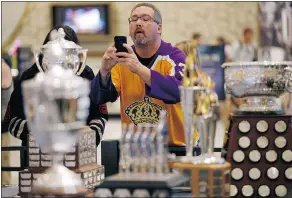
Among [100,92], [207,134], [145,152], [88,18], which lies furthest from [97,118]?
[88,18]

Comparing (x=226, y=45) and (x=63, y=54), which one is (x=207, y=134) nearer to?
(x=63, y=54)

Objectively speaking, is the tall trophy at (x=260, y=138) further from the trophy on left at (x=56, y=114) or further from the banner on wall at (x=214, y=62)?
the banner on wall at (x=214, y=62)

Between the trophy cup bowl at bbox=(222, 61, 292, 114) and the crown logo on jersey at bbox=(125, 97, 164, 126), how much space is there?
41cm

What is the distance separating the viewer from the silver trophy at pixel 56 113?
2.26 metres

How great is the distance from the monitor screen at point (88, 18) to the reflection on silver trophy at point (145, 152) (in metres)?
10.4

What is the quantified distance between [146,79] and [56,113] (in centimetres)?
95

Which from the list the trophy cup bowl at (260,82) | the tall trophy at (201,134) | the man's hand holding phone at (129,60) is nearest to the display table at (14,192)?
the tall trophy at (201,134)

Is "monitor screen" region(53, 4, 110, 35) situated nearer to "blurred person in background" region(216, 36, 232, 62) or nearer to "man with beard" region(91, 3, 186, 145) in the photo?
"blurred person in background" region(216, 36, 232, 62)

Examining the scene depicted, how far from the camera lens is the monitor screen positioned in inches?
504

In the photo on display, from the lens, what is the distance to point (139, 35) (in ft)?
11.0

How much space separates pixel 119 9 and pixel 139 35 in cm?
974

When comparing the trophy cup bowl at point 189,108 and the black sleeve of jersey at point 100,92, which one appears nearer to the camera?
the trophy cup bowl at point 189,108

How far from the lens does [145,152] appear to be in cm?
248

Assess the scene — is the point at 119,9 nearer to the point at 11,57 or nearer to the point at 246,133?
the point at 11,57
